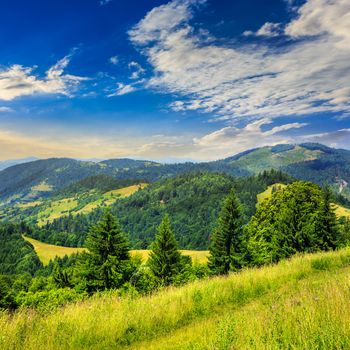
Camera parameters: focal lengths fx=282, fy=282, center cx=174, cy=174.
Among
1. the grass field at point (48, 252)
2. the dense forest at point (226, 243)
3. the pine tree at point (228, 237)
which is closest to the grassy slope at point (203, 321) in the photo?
the dense forest at point (226, 243)

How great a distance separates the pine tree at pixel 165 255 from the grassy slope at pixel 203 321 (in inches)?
1419

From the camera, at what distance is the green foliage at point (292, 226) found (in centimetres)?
4159

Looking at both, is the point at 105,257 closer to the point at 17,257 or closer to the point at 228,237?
the point at 228,237

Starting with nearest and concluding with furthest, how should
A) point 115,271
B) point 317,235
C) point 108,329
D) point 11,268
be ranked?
point 108,329 → point 115,271 → point 317,235 → point 11,268

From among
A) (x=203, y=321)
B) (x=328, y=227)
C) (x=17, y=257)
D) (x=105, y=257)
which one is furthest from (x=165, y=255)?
(x=17, y=257)

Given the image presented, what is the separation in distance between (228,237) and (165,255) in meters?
10.9

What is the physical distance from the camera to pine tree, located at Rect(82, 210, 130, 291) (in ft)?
134

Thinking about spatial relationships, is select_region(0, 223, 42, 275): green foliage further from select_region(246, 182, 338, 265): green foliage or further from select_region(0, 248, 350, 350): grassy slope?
select_region(0, 248, 350, 350): grassy slope

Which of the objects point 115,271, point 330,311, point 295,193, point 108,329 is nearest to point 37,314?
point 108,329

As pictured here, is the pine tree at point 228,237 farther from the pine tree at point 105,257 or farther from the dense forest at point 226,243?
the pine tree at point 105,257

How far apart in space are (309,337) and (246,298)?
16.3ft

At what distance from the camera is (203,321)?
7875mm

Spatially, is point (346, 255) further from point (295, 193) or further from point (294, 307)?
point (295, 193)

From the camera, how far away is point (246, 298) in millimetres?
9789
